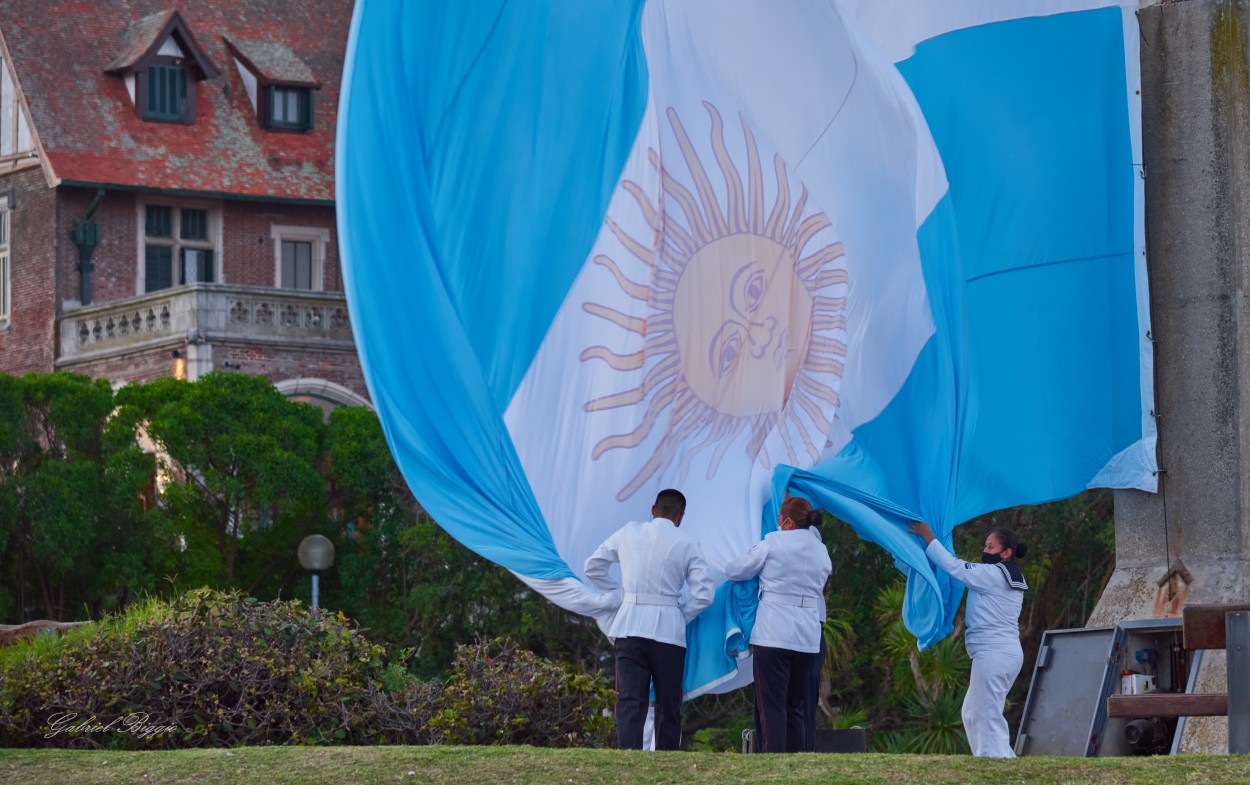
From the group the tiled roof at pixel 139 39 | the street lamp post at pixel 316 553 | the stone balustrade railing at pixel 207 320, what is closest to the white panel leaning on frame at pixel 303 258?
the stone balustrade railing at pixel 207 320

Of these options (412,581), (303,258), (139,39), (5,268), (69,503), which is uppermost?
(139,39)

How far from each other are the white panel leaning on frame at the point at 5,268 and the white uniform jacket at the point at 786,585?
1278 inches

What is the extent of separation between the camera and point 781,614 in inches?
535

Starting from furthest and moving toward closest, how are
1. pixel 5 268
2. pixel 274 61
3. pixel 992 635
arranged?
pixel 274 61 → pixel 5 268 → pixel 992 635

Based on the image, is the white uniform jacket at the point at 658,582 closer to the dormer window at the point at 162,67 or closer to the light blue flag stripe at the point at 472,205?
the light blue flag stripe at the point at 472,205

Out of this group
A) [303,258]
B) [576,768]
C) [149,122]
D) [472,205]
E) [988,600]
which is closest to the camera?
[576,768]

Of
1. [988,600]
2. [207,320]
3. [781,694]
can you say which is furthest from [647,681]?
[207,320]

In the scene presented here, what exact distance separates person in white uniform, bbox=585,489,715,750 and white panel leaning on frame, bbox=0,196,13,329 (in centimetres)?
3247

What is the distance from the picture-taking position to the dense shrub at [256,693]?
47.1ft

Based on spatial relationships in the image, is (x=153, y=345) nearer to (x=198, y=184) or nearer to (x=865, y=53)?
(x=198, y=184)

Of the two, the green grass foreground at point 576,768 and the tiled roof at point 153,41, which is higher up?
the tiled roof at point 153,41

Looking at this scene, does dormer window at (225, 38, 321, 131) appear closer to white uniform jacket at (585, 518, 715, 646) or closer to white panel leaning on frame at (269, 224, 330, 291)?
white panel leaning on frame at (269, 224, 330, 291)

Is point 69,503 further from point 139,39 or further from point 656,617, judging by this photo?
point 656,617

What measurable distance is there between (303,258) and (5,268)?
213 inches
